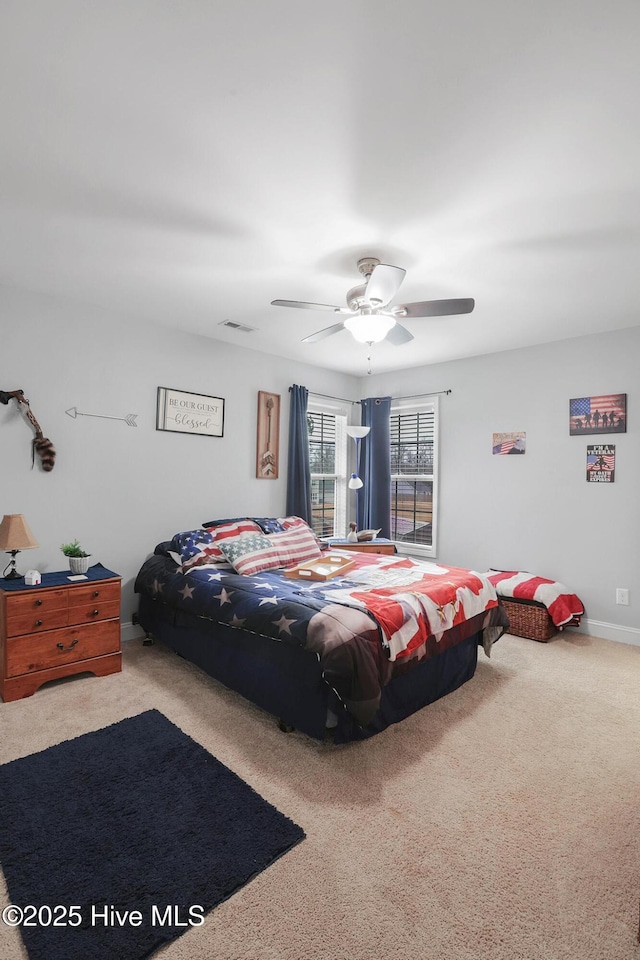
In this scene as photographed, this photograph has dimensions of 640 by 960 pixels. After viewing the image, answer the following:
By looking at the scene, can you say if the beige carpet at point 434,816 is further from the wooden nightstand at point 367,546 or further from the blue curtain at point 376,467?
the blue curtain at point 376,467

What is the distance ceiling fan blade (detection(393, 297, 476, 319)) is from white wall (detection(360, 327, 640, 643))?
2148mm

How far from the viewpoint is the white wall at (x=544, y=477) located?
12.8ft

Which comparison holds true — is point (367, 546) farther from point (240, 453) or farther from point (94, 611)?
point (94, 611)

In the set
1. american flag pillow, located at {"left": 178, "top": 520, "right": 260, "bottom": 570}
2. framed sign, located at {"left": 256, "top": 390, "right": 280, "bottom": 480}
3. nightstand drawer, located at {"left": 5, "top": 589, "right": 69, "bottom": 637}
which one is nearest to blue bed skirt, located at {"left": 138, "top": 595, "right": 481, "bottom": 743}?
american flag pillow, located at {"left": 178, "top": 520, "right": 260, "bottom": 570}

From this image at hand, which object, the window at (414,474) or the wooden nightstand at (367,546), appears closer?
the wooden nightstand at (367,546)

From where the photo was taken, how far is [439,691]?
284cm

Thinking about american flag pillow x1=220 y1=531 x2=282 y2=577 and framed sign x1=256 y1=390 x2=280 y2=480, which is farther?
framed sign x1=256 y1=390 x2=280 y2=480

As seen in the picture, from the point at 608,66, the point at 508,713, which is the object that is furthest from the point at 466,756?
the point at 608,66

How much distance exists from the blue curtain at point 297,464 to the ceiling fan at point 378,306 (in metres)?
2.05

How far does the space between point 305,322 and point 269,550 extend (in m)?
1.85

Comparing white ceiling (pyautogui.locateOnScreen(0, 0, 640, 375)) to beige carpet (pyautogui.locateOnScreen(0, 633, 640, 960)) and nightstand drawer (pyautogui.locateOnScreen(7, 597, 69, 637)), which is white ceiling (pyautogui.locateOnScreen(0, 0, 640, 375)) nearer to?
nightstand drawer (pyautogui.locateOnScreen(7, 597, 69, 637))

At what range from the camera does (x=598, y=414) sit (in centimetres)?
403

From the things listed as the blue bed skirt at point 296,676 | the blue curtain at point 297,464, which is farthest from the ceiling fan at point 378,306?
the blue curtain at point 297,464

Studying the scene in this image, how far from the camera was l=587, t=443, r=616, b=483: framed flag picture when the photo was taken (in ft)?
13.0
